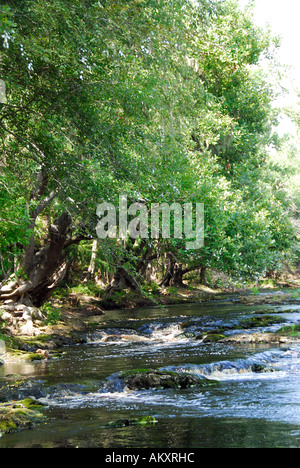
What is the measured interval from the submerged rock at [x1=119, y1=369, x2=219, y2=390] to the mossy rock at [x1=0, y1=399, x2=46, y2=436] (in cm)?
246

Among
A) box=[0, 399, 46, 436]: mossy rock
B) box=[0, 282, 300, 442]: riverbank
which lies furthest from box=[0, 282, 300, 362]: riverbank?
box=[0, 399, 46, 436]: mossy rock

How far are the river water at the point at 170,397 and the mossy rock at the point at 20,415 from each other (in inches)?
10.3

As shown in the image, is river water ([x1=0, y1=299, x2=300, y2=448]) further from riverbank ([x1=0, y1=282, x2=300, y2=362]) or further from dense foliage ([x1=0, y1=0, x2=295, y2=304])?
dense foliage ([x1=0, y1=0, x2=295, y2=304])

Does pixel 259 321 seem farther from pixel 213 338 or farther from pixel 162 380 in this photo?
pixel 162 380

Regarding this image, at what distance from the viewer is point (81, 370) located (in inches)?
522

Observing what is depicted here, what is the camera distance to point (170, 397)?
10.1 meters

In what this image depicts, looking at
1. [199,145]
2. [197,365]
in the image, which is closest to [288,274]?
[199,145]

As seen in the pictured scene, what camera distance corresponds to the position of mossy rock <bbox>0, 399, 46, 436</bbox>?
7938 millimetres

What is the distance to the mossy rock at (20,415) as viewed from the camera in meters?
7.94

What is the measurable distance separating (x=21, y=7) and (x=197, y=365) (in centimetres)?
926

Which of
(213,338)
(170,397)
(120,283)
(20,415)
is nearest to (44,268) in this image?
(213,338)

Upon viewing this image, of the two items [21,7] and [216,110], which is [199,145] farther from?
[21,7]

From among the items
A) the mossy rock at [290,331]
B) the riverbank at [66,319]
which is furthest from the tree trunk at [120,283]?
the mossy rock at [290,331]

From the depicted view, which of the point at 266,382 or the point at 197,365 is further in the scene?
the point at 197,365
